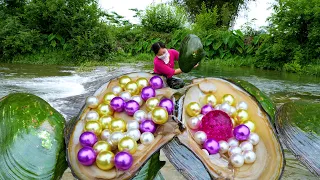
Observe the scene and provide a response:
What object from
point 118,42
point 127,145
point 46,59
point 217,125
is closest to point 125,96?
point 127,145

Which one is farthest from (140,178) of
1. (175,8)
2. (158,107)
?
(175,8)

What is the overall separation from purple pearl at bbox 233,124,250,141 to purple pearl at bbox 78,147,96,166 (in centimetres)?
51

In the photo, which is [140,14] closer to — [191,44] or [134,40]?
[134,40]

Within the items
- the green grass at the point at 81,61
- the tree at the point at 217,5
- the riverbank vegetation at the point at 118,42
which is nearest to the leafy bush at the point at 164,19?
the riverbank vegetation at the point at 118,42

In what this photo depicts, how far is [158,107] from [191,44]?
313mm

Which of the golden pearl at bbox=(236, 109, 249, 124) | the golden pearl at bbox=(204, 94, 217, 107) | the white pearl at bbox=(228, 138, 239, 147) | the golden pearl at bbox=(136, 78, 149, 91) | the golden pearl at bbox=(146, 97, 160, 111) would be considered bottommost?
the white pearl at bbox=(228, 138, 239, 147)

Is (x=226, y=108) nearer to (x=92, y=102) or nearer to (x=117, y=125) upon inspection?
(x=117, y=125)

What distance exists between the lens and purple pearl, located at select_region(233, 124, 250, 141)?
1159mm

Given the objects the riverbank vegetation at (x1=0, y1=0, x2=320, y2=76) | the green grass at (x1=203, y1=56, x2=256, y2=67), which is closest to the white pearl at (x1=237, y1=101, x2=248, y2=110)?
the riverbank vegetation at (x1=0, y1=0, x2=320, y2=76)

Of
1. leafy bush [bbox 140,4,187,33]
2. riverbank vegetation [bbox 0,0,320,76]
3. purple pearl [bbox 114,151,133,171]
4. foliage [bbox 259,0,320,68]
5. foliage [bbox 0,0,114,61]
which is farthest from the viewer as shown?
leafy bush [bbox 140,4,187,33]

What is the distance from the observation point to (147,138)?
1120 millimetres

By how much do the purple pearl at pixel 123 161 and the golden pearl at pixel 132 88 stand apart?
0.34 metres

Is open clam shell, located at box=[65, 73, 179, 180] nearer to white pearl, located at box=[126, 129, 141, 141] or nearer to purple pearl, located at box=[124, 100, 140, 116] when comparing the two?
white pearl, located at box=[126, 129, 141, 141]

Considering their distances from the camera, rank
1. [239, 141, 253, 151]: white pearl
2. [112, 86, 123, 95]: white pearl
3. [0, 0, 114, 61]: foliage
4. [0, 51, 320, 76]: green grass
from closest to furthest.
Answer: [239, 141, 253, 151]: white pearl
[112, 86, 123, 95]: white pearl
[0, 51, 320, 76]: green grass
[0, 0, 114, 61]: foliage
